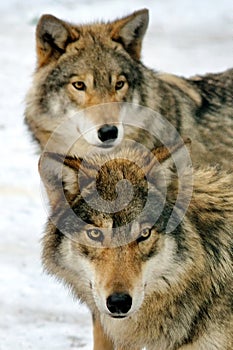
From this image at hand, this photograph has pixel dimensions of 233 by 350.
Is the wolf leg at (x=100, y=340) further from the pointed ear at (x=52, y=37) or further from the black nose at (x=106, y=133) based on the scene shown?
the pointed ear at (x=52, y=37)

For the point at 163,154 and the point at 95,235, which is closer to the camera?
the point at 95,235

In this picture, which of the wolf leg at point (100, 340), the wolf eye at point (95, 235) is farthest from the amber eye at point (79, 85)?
the wolf eye at point (95, 235)

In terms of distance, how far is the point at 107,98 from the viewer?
600cm

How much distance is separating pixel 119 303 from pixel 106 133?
6.95 ft

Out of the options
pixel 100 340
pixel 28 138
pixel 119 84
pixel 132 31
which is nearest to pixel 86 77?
pixel 119 84

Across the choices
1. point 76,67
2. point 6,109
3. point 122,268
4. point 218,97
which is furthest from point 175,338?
point 6,109

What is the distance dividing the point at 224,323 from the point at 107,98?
206 cm

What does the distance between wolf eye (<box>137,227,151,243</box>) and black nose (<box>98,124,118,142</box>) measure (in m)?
1.77

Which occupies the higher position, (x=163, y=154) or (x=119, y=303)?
(x=163, y=154)

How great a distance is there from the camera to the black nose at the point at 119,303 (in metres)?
3.94

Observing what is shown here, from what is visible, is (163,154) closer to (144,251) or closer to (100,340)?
(144,251)

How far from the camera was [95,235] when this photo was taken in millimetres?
4164

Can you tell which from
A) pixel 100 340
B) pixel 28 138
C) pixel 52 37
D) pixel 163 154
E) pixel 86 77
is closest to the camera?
pixel 163 154

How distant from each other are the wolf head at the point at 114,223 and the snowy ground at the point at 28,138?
1.59m
